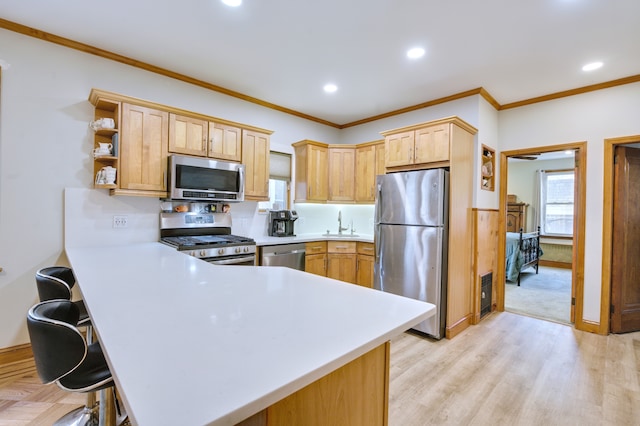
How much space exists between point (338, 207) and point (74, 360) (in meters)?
4.19

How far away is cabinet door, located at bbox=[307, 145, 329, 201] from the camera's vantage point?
14.3 feet

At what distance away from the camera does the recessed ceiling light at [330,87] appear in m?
3.55

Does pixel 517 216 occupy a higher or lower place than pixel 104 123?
lower

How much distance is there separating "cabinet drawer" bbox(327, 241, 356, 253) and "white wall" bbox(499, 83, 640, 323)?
103 inches

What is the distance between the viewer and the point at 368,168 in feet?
14.5

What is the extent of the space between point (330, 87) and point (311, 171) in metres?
1.20

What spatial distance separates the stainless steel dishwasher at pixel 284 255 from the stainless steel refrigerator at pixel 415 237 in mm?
963

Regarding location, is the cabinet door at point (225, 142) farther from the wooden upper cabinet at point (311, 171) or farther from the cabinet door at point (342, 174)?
the cabinet door at point (342, 174)

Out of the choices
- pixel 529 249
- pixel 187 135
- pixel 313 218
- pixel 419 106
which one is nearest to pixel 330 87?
pixel 419 106

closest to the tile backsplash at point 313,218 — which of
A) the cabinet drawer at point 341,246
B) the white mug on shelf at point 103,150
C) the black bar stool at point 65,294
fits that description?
the cabinet drawer at point 341,246

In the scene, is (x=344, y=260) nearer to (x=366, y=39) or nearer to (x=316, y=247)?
(x=316, y=247)

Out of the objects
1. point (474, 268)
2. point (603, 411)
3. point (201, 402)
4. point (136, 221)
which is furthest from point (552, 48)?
point (136, 221)

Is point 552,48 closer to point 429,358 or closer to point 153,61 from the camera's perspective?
point 429,358

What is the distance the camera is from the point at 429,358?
274 centimetres
